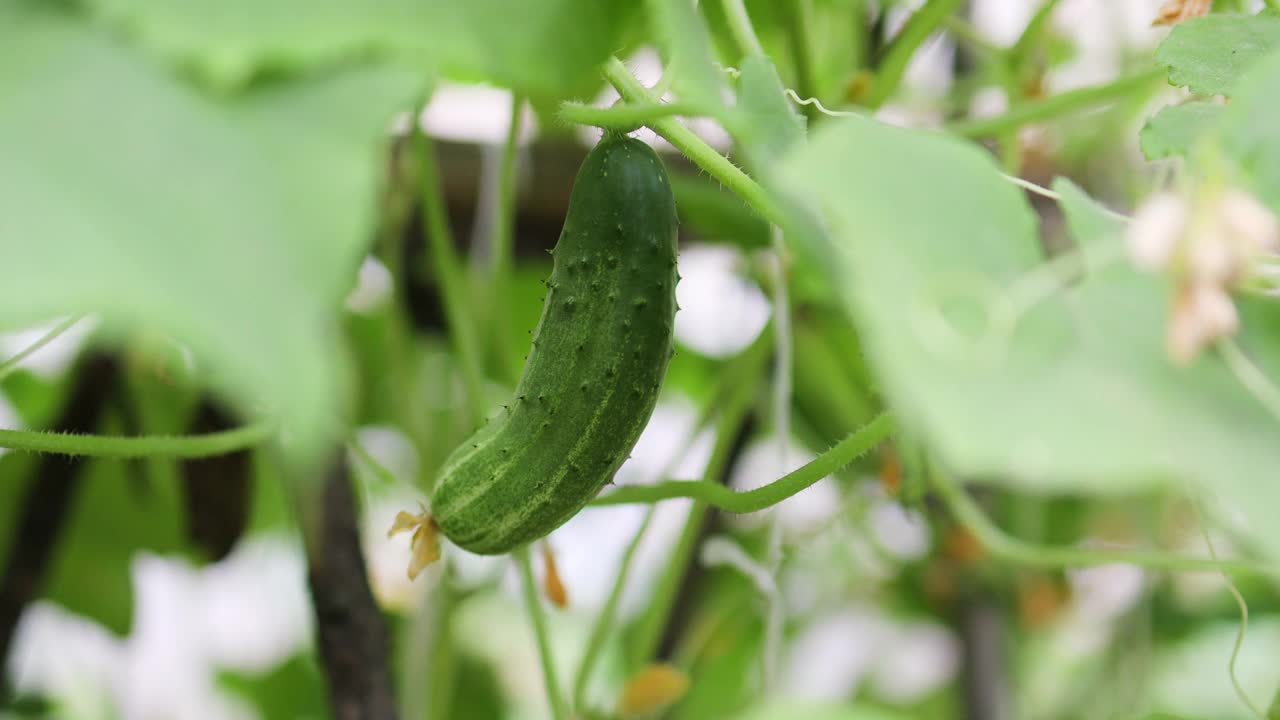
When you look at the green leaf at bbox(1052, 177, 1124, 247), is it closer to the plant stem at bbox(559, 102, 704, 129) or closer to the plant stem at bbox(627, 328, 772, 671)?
the plant stem at bbox(559, 102, 704, 129)

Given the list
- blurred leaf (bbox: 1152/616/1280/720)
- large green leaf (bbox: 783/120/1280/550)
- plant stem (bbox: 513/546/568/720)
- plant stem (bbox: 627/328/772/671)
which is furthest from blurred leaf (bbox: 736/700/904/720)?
blurred leaf (bbox: 1152/616/1280/720)

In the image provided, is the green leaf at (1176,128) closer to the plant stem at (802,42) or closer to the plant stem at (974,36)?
the plant stem at (802,42)

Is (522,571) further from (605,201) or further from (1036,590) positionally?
(1036,590)

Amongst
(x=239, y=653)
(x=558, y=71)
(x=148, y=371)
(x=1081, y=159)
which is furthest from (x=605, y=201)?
(x=239, y=653)

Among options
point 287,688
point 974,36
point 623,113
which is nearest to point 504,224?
point 623,113

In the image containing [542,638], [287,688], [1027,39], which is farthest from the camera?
[287,688]

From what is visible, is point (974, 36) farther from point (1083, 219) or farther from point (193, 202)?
point (193, 202)
